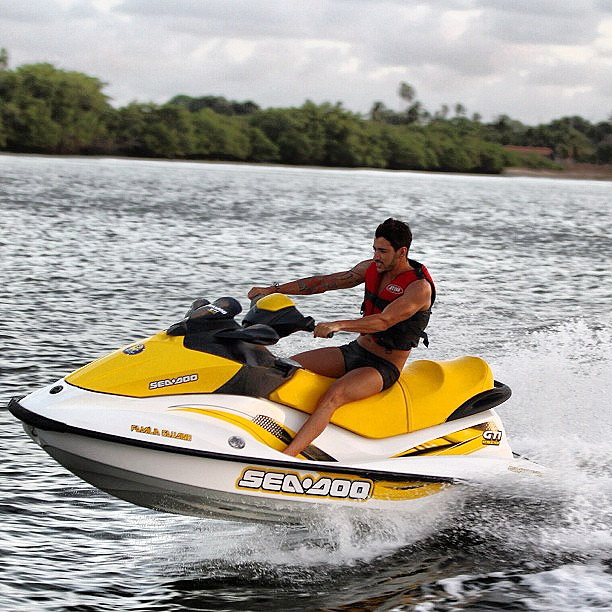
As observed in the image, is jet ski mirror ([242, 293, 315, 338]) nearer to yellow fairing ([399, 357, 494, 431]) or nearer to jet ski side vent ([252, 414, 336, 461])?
jet ski side vent ([252, 414, 336, 461])

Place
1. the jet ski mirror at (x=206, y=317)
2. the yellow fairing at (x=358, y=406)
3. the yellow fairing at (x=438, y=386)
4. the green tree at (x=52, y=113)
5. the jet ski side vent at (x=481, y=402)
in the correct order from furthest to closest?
the green tree at (x=52, y=113), the jet ski side vent at (x=481, y=402), the yellow fairing at (x=438, y=386), the yellow fairing at (x=358, y=406), the jet ski mirror at (x=206, y=317)

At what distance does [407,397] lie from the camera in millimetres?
5668

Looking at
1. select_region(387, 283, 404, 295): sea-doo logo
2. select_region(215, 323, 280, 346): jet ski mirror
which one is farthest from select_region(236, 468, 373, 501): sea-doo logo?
select_region(387, 283, 404, 295): sea-doo logo

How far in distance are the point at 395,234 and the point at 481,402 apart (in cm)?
109

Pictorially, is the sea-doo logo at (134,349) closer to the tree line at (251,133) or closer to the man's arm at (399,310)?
the man's arm at (399,310)

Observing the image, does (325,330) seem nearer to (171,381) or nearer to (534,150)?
(171,381)

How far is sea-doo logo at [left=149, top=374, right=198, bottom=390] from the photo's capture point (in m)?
5.20

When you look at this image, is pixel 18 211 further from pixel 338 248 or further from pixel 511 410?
pixel 511 410

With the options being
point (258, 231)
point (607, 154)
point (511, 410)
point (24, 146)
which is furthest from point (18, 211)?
point (607, 154)

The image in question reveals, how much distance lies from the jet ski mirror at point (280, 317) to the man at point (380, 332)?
0.15m

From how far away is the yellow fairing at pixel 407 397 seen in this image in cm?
547

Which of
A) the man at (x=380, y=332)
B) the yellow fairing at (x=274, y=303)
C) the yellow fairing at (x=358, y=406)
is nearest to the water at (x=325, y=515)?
the yellow fairing at (x=358, y=406)

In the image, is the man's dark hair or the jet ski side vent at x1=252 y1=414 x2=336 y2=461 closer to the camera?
the jet ski side vent at x1=252 y1=414 x2=336 y2=461

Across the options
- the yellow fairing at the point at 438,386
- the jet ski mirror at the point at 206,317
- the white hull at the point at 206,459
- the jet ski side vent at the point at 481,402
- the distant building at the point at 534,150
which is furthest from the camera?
the distant building at the point at 534,150
